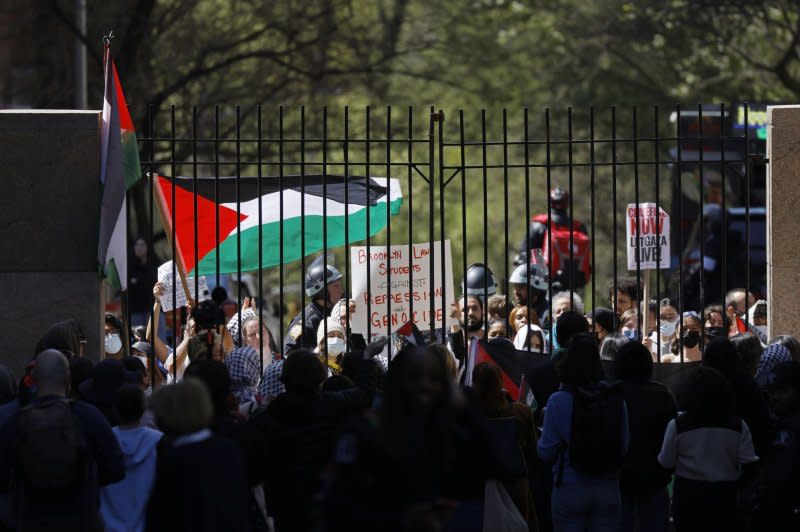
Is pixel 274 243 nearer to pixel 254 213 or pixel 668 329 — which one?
pixel 254 213

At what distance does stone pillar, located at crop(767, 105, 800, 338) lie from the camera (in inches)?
446

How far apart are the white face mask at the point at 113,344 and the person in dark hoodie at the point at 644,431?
454 cm

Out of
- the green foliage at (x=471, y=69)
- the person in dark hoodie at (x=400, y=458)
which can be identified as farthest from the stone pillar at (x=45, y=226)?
the green foliage at (x=471, y=69)

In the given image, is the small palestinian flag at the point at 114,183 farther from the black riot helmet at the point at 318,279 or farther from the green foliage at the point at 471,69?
the green foliage at the point at 471,69

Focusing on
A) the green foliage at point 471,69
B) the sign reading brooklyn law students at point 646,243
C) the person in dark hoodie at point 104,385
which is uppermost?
the green foliage at point 471,69

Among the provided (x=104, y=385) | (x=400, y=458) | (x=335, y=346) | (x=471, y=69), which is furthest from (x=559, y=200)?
(x=471, y=69)

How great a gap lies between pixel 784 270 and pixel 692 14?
19245 millimetres

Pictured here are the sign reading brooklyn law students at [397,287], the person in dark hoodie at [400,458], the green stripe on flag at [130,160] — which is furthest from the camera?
the sign reading brooklyn law students at [397,287]

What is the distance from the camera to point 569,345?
8586mm

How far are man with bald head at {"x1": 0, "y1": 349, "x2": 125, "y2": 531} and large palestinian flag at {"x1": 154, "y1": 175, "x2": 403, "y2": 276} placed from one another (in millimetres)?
3883

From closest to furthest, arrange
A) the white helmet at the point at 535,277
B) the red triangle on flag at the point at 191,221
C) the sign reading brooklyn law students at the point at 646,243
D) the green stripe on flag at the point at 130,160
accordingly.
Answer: the green stripe on flag at the point at 130,160 < the red triangle on flag at the point at 191,221 < the sign reading brooklyn law students at the point at 646,243 < the white helmet at the point at 535,277

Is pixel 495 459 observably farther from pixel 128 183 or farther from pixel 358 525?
pixel 128 183

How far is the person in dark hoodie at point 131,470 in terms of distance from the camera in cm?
762

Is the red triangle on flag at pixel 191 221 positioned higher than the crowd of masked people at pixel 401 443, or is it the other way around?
the red triangle on flag at pixel 191 221
